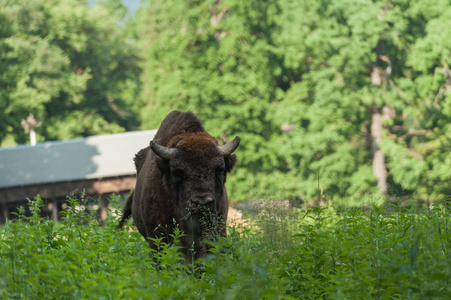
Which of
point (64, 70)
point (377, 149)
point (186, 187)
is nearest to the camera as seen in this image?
point (186, 187)

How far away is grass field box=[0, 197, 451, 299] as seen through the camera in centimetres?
436

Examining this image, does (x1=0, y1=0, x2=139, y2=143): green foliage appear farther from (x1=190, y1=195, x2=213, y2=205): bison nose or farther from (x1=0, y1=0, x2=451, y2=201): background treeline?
(x1=190, y1=195, x2=213, y2=205): bison nose

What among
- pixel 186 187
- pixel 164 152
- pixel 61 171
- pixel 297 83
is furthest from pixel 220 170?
pixel 61 171

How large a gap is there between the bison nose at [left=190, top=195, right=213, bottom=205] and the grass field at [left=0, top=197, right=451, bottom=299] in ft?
1.86

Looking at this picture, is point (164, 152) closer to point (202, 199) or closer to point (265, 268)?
point (202, 199)

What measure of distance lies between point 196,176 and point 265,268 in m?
3.23

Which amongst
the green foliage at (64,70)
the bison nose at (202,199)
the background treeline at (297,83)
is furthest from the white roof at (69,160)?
the bison nose at (202,199)

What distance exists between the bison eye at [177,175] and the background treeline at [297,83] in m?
19.8

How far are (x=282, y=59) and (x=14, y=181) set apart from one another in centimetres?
1547

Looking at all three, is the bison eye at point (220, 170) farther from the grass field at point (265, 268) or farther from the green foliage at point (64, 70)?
the green foliage at point (64, 70)

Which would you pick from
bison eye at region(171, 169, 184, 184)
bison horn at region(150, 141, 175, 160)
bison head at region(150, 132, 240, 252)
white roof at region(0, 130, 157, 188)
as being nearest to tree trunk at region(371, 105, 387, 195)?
white roof at region(0, 130, 157, 188)

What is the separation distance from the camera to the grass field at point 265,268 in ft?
14.3

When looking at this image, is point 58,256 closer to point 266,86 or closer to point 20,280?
point 20,280

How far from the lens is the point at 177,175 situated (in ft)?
25.3
